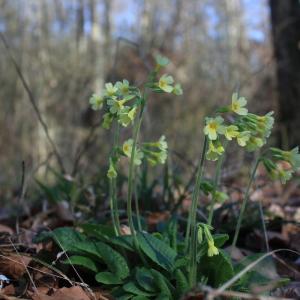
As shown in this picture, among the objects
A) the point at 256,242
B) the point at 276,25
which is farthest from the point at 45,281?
the point at 276,25

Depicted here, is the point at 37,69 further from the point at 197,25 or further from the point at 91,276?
the point at 91,276

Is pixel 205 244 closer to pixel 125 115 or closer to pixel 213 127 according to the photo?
pixel 213 127

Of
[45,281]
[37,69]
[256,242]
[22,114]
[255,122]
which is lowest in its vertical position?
[22,114]

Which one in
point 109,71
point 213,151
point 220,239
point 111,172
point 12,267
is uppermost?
point 213,151

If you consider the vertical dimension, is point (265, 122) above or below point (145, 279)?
above

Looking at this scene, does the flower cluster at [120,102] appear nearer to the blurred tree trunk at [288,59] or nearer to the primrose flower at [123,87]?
the primrose flower at [123,87]

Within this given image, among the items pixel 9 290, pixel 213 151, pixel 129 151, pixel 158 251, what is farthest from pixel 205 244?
pixel 9 290

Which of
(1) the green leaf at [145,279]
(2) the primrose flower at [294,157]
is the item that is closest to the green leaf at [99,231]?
(1) the green leaf at [145,279]
